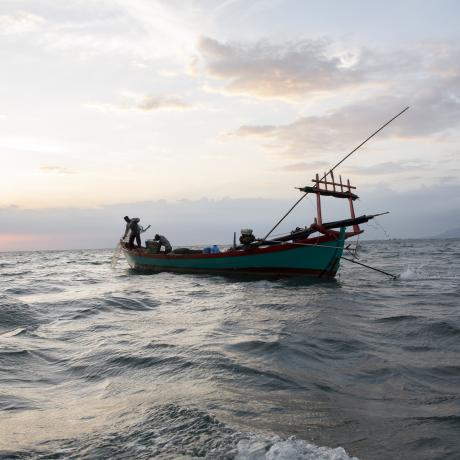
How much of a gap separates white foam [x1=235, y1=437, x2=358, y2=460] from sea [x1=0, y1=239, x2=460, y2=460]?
0.04 ft

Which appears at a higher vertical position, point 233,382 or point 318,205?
point 318,205

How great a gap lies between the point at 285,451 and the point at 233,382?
216 cm

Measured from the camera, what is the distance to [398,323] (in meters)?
9.84

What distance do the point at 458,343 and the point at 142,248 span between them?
891 inches

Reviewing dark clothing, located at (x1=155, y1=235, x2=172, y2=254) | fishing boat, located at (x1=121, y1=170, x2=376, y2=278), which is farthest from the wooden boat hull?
dark clothing, located at (x1=155, y1=235, x2=172, y2=254)

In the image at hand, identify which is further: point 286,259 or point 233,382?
point 286,259

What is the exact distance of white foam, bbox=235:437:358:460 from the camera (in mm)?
3498

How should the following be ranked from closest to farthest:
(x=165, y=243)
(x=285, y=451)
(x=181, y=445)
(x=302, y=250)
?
(x=285, y=451), (x=181, y=445), (x=302, y=250), (x=165, y=243)

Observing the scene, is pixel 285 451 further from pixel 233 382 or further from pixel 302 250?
pixel 302 250

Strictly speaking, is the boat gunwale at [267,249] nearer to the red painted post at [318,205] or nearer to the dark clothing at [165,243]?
the red painted post at [318,205]

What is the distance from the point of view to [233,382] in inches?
224

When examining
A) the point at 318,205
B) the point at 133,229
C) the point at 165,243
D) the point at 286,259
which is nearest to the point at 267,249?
the point at 286,259

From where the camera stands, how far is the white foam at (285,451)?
350 centimetres

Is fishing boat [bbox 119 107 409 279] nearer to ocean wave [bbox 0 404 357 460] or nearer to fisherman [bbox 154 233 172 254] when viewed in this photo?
fisherman [bbox 154 233 172 254]
